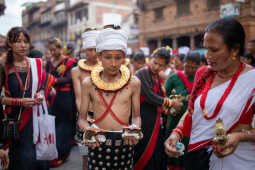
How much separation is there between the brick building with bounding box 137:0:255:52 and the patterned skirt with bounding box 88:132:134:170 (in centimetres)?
1857

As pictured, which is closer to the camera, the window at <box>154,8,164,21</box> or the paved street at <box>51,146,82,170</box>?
the paved street at <box>51,146,82,170</box>

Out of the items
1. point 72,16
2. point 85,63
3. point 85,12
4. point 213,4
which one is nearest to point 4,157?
point 85,63

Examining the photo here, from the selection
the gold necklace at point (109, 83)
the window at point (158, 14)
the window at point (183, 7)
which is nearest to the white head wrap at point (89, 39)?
the gold necklace at point (109, 83)

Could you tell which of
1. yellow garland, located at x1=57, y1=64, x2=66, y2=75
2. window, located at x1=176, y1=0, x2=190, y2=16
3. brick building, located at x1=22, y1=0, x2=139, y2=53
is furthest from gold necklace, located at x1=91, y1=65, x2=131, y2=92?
brick building, located at x1=22, y1=0, x2=139, y2=53

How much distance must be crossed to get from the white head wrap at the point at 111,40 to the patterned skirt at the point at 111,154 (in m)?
0.83

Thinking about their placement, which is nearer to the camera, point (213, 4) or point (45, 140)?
point (45, 140)

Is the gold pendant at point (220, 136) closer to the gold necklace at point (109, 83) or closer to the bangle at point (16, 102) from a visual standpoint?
the gold necklace at point (109, 83)

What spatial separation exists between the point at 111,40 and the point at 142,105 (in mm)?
1564

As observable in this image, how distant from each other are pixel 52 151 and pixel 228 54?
2.39 meters

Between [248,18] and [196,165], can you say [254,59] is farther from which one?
[248,18]

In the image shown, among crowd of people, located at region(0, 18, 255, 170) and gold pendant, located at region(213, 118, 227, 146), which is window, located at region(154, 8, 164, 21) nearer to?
crowd of people, located at region(0, 18, 255, 170)

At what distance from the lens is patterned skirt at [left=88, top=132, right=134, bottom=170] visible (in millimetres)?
2451

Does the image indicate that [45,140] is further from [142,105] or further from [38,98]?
[142,105]

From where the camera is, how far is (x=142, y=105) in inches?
150
